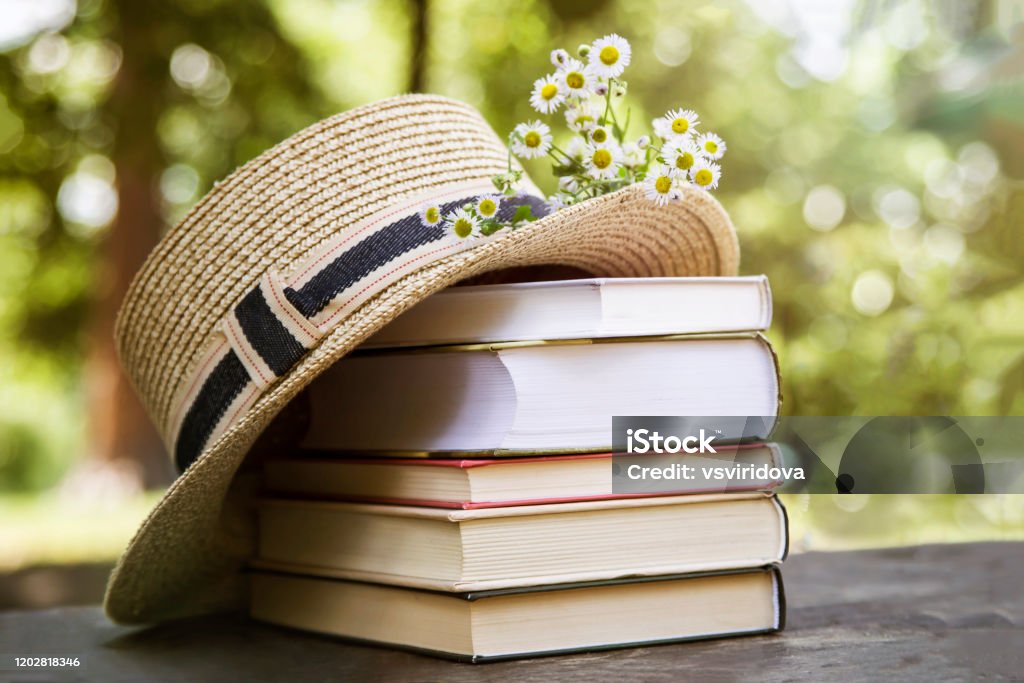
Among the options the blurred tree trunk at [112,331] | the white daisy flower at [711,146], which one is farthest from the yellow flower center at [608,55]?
the blurred tree trunk at [112,331]

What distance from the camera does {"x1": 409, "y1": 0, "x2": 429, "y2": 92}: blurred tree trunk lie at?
2.97 m

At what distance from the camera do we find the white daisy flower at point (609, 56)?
0.83m

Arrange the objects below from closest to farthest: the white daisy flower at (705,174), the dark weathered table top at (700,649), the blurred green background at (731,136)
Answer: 1. the dark weathered table top at (700,649)
2. the white daisy flower at (705,174)
3. the blurred green background at (731,136)

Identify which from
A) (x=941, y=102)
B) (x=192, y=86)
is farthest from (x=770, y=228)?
(x=192, y=86)

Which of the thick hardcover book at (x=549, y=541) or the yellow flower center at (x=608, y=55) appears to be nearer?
the thick hardcover book at (x=549, y=541)

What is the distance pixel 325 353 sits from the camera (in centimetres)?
74

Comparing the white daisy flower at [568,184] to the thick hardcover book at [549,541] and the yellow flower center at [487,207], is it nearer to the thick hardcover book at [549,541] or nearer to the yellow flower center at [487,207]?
the yellow flower center at [487,207]

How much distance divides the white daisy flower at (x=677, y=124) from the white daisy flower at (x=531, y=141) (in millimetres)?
96

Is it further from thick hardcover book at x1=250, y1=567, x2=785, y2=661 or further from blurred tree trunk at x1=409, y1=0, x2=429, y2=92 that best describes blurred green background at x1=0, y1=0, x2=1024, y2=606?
thick hardcover book at x1=250, y1=567, x2=785, y2=661

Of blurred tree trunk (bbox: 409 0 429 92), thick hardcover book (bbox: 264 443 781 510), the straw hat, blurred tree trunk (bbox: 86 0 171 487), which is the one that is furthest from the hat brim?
blurred tree trunk (bbox: 86 0 171 487)

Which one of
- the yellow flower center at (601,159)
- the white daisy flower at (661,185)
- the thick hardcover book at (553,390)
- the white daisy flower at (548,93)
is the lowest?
the thick hardcover book at (553,390)

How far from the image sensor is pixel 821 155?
480 centimetres

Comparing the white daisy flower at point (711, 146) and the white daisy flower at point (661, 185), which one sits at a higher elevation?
the white daisy flower at point (711, 146)

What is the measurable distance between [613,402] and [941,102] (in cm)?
427
